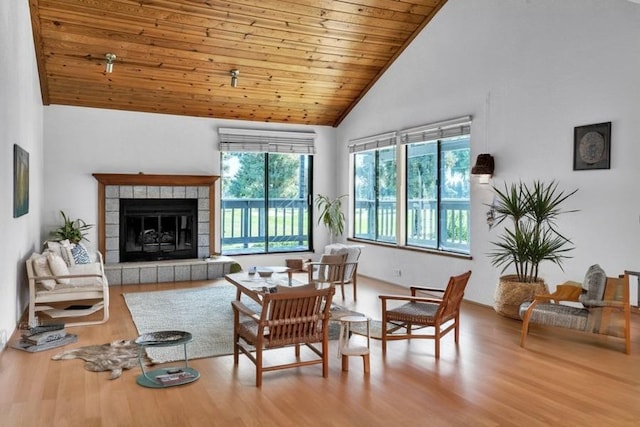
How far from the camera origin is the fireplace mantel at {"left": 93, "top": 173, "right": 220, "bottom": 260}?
8.00 meters

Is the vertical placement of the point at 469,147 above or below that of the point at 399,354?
above

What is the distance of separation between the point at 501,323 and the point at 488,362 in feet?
4.57

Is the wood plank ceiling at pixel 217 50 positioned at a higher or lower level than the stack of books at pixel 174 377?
higher

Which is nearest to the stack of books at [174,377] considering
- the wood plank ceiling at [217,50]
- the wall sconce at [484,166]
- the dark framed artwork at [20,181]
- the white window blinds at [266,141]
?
the dark framed artwork at [20,181]

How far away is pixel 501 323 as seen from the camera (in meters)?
5.46

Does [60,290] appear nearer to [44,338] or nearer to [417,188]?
[44,338]

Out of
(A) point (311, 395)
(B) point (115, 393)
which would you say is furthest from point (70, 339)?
(A) point (311, 395)

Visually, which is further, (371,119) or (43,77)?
(371,119)

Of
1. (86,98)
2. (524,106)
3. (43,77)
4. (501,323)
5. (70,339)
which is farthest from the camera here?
(86,98)

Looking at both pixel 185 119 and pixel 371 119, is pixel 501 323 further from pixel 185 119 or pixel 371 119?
pixel 185 119

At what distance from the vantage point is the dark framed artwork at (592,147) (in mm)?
4988

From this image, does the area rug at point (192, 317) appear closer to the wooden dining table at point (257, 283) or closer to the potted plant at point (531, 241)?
the wooden dining table at point (257, 283)

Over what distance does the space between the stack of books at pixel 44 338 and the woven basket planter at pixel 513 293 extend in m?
4.20

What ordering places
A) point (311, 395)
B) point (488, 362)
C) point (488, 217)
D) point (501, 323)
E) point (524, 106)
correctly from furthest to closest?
point (488, 217) < point (524, 106) < point (501, 323) < point (488, 362) < point (311, 395)
